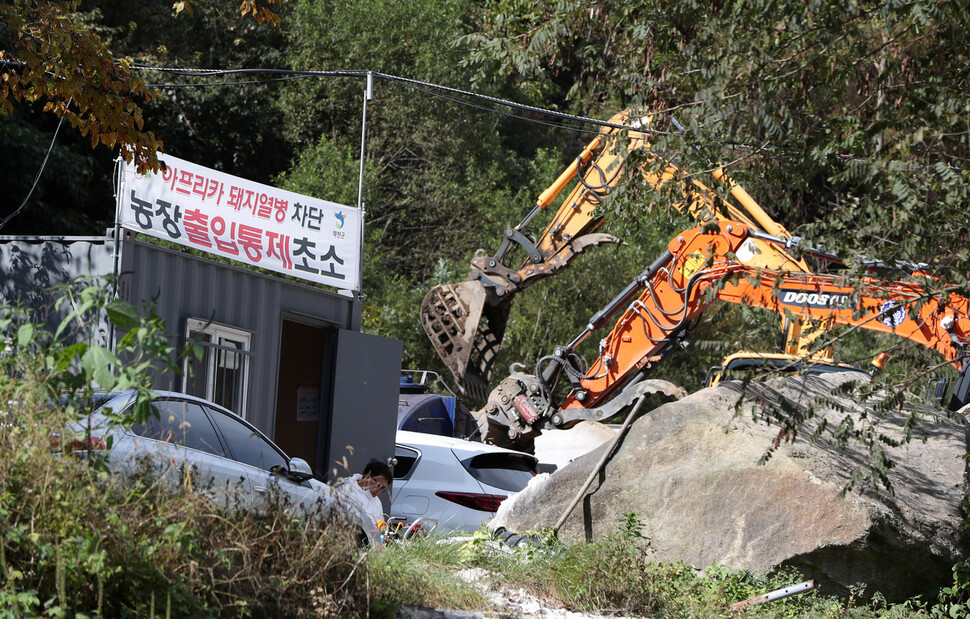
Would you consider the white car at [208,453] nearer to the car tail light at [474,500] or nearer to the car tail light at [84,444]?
the car tail light at [84,444]

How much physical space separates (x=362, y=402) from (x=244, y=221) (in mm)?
2438

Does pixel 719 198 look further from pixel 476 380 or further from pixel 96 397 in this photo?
pixel 476 380

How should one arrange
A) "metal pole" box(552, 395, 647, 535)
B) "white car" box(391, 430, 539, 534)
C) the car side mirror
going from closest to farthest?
the car side mirror < "metal pole" box(552, 395, 647, 535) < "white car" box(391, 430, 539, 534)

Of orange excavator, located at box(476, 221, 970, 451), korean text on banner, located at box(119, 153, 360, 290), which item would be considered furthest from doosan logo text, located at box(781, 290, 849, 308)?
korean text on banner, located at box(119, 153, 360, 290)

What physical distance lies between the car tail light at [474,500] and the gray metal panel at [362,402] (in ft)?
3.65

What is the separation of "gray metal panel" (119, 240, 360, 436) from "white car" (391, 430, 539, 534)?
150 centimetres

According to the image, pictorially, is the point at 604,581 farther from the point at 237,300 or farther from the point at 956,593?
the point at 237,300

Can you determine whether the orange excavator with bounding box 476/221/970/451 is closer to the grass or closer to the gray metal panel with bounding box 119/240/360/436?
the gray metal panel with bounding box 119/240/360/436

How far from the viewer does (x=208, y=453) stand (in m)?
6.93

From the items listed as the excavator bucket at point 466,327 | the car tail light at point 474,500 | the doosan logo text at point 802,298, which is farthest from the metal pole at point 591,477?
the excavator bucket at point 466,327

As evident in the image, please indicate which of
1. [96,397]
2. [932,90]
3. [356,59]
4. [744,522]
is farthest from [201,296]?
[356,59]

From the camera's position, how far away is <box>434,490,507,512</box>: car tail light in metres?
10.2

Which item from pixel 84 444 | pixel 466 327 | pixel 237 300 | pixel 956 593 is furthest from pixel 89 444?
pixel 466 327

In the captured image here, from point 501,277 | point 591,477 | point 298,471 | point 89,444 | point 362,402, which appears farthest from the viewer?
point 501,277
